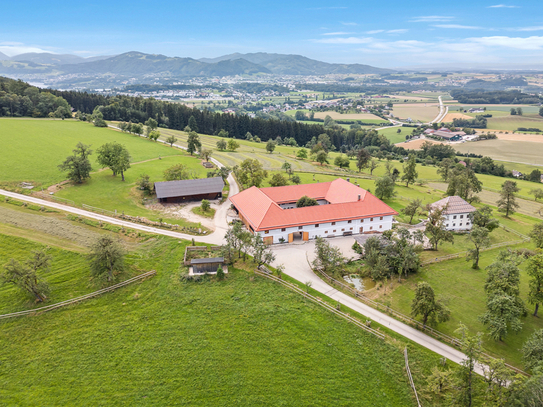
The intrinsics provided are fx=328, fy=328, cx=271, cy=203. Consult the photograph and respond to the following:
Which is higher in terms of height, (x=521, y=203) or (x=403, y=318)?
(x=521, y=203)

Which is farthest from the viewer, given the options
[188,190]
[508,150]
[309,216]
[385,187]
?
[508,150]

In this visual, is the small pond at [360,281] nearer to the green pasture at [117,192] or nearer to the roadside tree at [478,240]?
the roadside tree at [478,240]

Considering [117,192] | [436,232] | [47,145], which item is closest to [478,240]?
[436,232]

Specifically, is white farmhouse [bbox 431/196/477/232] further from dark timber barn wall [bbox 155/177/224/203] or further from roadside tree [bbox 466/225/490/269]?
dark timber barn wall [bbox 155/177/224/203]

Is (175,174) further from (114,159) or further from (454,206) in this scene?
(454,206)

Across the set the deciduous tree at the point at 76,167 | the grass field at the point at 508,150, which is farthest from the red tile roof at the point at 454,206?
the grass field at the point at 508,150
